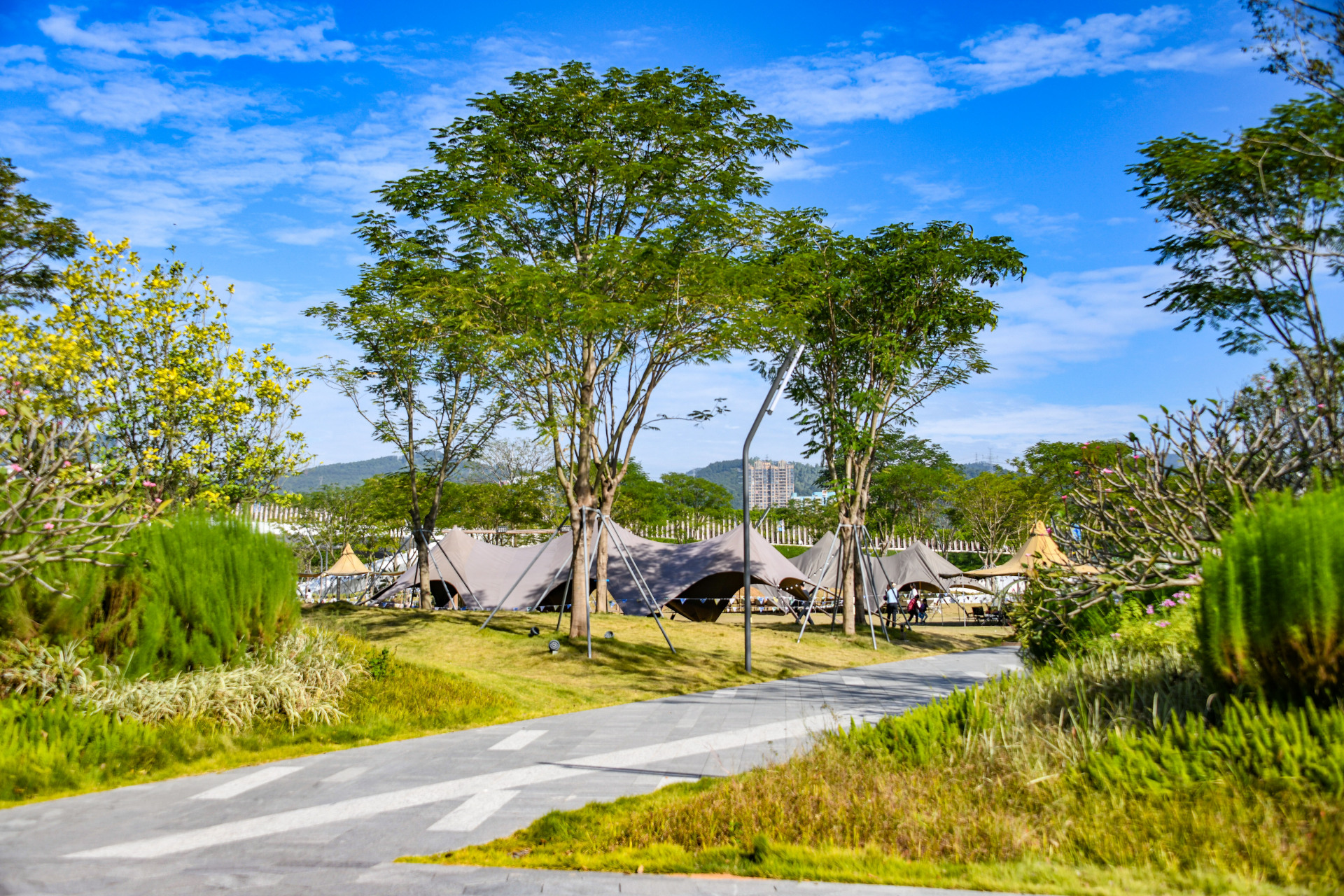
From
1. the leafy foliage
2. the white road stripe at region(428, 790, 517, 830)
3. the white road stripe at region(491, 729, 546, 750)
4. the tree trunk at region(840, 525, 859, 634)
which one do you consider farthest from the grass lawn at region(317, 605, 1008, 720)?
the white road stripe at region(428, 790, 517, 830)

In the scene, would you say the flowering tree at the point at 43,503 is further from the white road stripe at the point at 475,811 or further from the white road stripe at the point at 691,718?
the white road stripe at the point at 691,718

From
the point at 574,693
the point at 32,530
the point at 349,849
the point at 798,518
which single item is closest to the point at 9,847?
the point at 349,849

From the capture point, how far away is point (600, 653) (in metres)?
14.7

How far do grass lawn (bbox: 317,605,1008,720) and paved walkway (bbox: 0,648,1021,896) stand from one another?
6.96 feet

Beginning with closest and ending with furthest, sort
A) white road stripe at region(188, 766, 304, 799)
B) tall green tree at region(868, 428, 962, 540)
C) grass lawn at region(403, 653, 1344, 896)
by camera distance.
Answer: grass lawn at region(403, 653, 1344, 896) → white road stripe at region(188, 766, 304, 799) → tall green tree at region(868, 428, 962, 540)

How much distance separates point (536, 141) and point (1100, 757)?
48.7 ft

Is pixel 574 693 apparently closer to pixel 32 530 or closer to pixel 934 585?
pixel 32 530

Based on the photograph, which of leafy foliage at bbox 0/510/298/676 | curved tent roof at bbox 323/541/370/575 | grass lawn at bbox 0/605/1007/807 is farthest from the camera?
curved tent roof at bbox 323/541/370/575

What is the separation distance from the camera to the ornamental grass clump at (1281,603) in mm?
4539

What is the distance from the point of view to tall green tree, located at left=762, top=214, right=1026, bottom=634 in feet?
63.9

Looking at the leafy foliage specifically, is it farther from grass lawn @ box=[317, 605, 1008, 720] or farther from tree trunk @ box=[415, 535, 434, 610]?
tree trunk @ box=[415, 535, 434, 610]

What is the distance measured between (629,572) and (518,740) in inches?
621

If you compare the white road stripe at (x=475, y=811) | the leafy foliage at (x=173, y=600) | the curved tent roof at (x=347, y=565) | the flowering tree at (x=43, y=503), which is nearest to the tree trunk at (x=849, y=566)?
the leafy foliage at (x=173, y=600)

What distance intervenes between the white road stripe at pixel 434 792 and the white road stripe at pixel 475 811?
0.13 m
